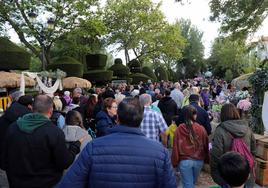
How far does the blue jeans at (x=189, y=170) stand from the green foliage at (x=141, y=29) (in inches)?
1535

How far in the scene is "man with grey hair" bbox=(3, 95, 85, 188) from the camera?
3.78 metres

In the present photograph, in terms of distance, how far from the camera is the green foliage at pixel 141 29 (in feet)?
149

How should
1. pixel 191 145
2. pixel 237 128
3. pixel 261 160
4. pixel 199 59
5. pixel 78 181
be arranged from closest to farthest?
pixel 78 181 → pixel 237 128 → pixel 191 145 → pixel 261 160 → pixel 199 59

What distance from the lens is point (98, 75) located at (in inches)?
1152

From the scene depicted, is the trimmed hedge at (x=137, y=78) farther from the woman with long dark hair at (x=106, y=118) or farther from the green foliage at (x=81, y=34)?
the woman with long dark hair at (x=106, y=118)

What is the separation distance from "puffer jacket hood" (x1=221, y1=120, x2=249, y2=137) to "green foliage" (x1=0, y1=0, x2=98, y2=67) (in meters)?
25.7

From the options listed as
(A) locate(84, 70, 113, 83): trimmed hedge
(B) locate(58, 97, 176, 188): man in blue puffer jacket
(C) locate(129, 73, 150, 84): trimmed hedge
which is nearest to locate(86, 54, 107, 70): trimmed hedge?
(A) locate(84, 70, 113, 83): trimmed hedge

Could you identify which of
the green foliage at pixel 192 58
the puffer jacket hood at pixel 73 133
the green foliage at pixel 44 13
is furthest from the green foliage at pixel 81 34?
the green foliage at pixel 192 58

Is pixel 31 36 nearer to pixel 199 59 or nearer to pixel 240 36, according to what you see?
pixel 240 36

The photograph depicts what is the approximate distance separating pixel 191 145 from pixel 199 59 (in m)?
62.4

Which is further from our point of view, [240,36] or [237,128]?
[240,36]

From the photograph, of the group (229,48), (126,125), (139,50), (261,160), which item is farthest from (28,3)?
(229,48)

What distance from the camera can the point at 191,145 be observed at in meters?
5.55

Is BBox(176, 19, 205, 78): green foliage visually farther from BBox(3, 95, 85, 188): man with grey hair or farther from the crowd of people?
BBox(3, 95, 85, 188): man with grey hair
